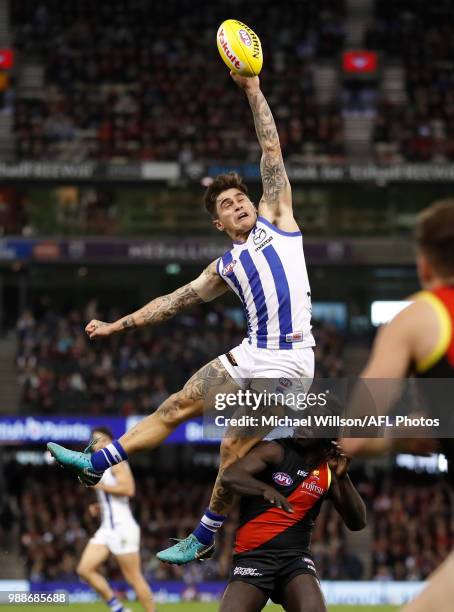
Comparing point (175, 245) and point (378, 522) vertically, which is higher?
point (175, 245)

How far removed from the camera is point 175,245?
28766mm

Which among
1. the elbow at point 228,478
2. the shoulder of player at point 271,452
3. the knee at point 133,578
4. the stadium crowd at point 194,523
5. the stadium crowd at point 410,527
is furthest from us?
the stadium crowd at point 410,527

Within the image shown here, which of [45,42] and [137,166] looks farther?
[45,42]

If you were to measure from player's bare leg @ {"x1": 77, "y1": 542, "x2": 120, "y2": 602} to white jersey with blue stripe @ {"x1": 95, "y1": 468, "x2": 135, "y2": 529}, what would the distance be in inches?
12.2

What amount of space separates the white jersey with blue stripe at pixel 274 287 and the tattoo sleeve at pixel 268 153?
0.20 m

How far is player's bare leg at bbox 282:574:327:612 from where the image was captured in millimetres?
6672

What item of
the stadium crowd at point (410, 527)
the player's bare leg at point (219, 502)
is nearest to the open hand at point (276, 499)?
the player's bare leg at point (219, 502)

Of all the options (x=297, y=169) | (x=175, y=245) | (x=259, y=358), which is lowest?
(x=259, y=358)

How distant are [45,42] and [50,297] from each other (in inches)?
289

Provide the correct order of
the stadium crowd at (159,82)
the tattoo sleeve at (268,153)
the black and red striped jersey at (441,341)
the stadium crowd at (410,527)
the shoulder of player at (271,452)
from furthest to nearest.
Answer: the stadium crowd at (159,82) → the stadium crowd at (410,527) → the tattoo sleeve at (268,153) → the shoulder of player at (271,452) → the black and red striped jersey at (441,341)

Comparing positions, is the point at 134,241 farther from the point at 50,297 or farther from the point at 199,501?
the point at 199,501

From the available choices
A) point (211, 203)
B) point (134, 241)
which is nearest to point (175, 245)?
point (134, 241)

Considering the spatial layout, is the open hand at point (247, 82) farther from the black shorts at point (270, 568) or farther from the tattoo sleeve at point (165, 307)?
the black shorts at point (270, 568)

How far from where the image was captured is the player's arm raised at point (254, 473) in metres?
6.63
